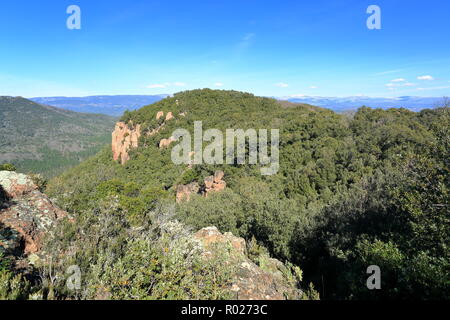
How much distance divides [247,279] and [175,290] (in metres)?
3.35

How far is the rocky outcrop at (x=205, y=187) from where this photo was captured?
92.4ft

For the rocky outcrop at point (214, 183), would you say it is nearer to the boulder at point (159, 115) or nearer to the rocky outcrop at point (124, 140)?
the rocky outcrop at point (124, 140)

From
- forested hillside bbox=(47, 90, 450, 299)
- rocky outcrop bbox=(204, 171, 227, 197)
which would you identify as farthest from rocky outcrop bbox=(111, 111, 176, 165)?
rocky outcrop bbox=(204, 171, 227, 197)

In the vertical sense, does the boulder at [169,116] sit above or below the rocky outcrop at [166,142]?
above

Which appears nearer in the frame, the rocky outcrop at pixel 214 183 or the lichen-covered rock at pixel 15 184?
the lichen-covered rock at pixel 15 184

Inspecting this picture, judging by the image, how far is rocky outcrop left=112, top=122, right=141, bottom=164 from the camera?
54.4 metres

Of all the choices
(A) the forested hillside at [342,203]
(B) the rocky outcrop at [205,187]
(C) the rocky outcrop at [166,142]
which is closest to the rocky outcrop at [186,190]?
(B) the rocky outcrop at [205,187]

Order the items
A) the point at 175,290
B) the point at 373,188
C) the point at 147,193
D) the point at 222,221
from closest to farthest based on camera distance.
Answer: the point at 175,290, the point at 373,188, the point at 222,221, the point at 147,193

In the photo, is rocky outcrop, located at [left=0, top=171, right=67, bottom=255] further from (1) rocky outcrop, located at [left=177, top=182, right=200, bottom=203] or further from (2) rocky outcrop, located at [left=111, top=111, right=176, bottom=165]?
(2) rocky outcrop, located at [left=111, top=111, right=176, bottom=165]

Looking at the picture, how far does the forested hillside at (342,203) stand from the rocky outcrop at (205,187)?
885mm

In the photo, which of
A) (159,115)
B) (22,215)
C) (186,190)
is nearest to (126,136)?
(159,115)
